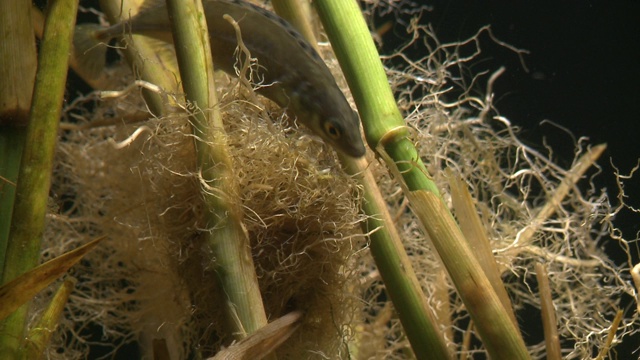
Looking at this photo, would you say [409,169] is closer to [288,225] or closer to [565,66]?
[288,225]

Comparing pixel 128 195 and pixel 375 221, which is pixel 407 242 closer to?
pixel 375 221

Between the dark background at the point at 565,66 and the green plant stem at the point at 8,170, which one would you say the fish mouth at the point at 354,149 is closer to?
the green plant stem at the point at 8,170

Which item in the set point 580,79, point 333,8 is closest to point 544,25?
point 580,79

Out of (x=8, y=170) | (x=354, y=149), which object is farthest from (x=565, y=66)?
(x=8, y=170)

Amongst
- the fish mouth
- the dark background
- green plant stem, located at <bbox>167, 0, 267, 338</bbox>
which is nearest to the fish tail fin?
green plant stem, located at <bbox>167, 0, 267, 338</bbox>

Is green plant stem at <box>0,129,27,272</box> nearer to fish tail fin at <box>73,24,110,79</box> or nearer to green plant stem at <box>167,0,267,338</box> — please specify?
green plant stem at <box>167,0,267,338</box>
